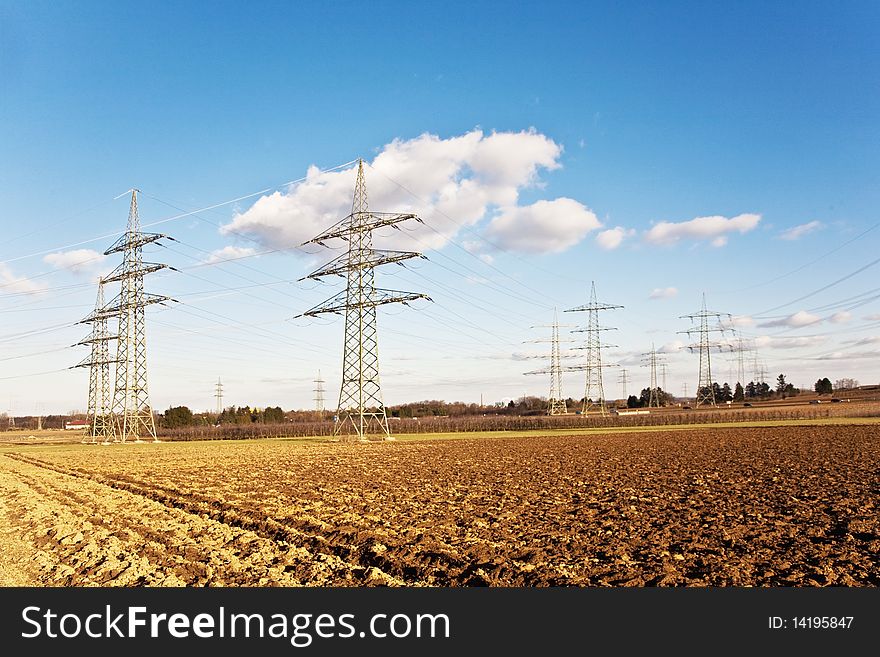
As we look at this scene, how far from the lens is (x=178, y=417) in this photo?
128 metres

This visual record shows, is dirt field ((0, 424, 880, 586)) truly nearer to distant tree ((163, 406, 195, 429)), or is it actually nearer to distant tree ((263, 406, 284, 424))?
distant tree ((163, 406, 195, 429))

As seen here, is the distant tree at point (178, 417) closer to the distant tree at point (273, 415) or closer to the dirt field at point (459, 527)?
the distant tree at point (273, 415)

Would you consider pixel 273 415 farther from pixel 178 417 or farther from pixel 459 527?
pixel 459 527

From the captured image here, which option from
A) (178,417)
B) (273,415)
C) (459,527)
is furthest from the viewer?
(273,415)

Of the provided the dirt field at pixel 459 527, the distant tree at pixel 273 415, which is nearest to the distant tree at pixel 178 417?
the distant tree at pixel 273 415

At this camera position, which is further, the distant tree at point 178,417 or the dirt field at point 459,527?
the distant tree at point 178,417

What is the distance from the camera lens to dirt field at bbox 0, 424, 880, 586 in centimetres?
1153

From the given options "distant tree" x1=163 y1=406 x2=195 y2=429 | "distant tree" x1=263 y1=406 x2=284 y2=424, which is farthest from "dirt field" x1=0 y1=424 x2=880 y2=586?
"distant tree" x1=263 y1=406 x2=284 y2=424

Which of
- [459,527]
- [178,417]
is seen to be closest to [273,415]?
[178,417]

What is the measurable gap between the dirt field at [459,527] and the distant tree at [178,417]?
102 m

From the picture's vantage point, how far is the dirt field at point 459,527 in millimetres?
11531

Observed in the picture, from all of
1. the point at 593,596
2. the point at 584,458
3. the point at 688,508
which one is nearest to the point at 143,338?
the point at 584,458

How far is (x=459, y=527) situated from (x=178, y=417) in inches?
4948

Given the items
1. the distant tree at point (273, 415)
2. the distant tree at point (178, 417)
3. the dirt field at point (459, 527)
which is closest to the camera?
the dirt field at point (459, 527)
